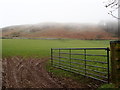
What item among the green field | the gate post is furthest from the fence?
the green field

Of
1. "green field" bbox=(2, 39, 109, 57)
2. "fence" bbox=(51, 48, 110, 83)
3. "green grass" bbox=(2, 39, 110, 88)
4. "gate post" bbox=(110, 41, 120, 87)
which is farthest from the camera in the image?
"green field" bbox=(2, 39, 109, 57)

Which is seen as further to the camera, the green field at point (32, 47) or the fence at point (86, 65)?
the green field at point (32, 47)

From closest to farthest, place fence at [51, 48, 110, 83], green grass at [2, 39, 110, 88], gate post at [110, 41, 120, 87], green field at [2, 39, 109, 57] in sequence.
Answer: gate post at [110, 41, 120, 87] → fence at [51, 48, 110, 83] → green grass at [2, 39, 110, 88] → green field at [2, 39, 109, 57]

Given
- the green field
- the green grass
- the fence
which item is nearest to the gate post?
the fence

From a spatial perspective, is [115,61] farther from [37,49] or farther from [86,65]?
[37,49]

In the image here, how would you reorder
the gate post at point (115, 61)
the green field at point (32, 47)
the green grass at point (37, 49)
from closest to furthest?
the gate post at point (115, 61), the green grass at point (37, 49), the green field at point (32, 47)

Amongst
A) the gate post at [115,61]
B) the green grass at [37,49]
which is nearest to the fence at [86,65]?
the green grass at [37,49]

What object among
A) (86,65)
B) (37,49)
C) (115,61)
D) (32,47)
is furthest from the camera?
(32,47)

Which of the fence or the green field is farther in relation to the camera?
the green field

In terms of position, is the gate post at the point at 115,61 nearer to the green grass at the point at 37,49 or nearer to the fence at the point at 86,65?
the fence at the point at 86,65

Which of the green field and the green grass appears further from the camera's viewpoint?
the green field

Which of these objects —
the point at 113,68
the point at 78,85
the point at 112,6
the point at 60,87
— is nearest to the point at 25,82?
the point at 60,87

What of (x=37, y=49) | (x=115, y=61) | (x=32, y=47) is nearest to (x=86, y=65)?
(x=115, y=61)

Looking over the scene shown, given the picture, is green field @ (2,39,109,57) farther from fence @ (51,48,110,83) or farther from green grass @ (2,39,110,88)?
fence @ (51,48,110,83)
